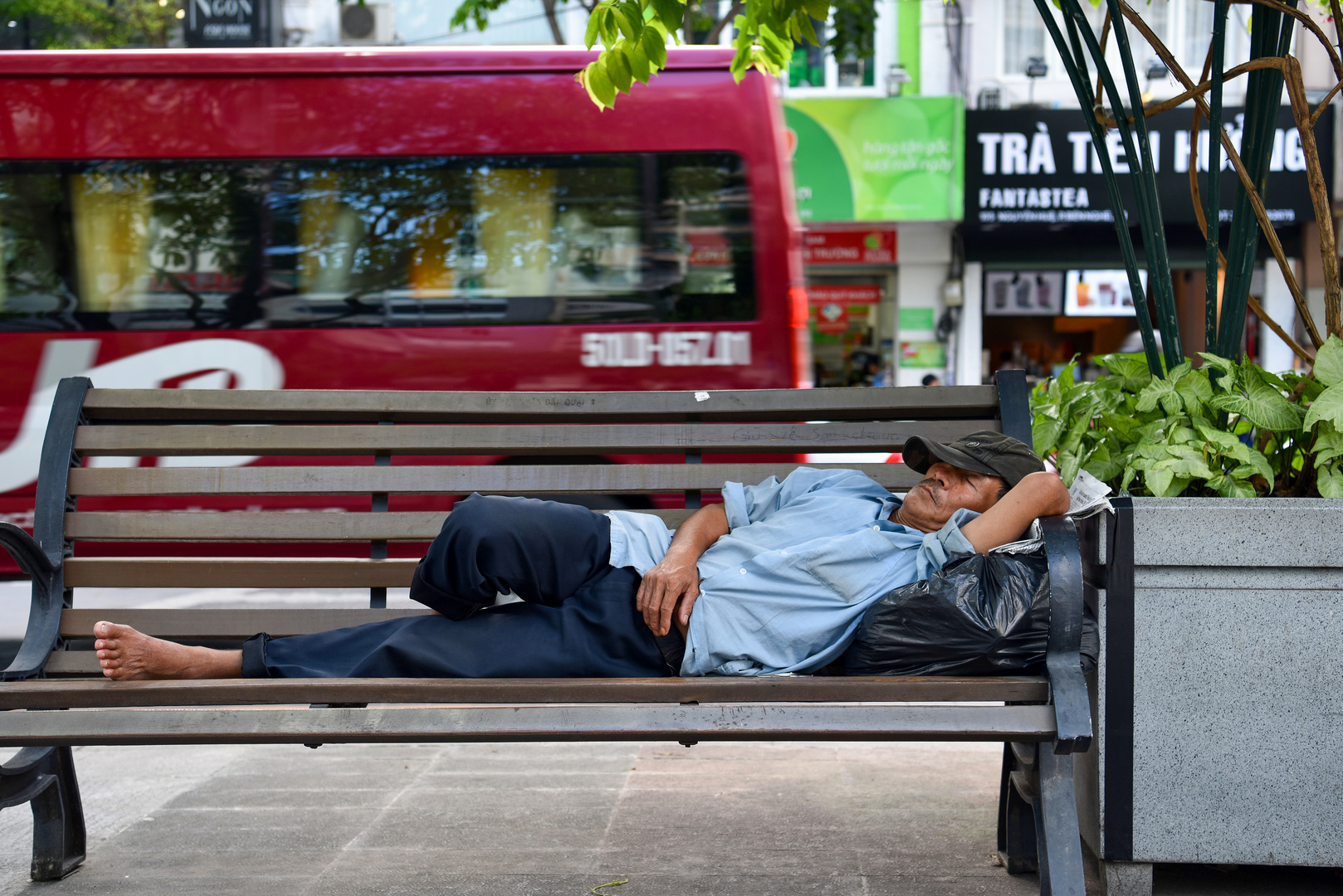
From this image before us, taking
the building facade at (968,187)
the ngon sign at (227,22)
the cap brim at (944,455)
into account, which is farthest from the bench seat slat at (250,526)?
the ngon sign at (227,22)

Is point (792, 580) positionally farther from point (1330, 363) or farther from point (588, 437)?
point (1330, 363)

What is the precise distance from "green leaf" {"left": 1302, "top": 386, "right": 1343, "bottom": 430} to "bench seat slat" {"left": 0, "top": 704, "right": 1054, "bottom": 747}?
0.97 metres

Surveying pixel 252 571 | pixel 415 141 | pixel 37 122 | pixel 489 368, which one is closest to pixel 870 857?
pixel 252 571

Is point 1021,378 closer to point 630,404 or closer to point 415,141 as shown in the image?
point 630,404

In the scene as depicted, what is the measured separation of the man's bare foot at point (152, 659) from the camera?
2.38m

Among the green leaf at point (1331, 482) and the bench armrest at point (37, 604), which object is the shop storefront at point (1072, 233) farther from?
the bench armrest at point (37, 604)

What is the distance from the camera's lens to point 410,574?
2902mm

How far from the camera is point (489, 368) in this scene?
22.0 ft

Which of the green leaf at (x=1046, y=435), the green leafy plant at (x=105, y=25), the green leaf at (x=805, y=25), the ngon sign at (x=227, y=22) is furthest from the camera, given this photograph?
the ngon sign at (x=227, y=22)

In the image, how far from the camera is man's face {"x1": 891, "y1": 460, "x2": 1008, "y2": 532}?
2.67 meters

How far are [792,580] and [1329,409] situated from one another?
1.26m

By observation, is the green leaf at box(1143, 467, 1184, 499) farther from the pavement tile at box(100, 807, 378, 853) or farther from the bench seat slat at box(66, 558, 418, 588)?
the pavement tile at box(100, 807, 378, 853)

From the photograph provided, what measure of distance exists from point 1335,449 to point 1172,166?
44.7 ft

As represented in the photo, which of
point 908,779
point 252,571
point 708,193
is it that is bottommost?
point 908,779
